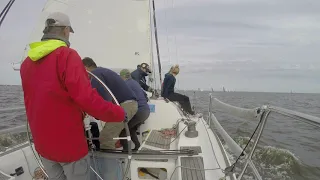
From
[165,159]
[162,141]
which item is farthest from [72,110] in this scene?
[162,141]

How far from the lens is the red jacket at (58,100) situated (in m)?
1.46

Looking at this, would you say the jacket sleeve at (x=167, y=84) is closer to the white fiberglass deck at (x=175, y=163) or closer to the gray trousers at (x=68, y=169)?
the white fiberglass deck at (x=175, y=163)

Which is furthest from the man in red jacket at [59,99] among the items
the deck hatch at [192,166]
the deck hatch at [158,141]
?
the deck hatch at [158,141]

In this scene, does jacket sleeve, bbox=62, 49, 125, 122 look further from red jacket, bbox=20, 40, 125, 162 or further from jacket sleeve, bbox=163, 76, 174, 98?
jacket sleeve, bbox=163, 76, 174, 98

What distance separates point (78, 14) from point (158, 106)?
3410 millimetres

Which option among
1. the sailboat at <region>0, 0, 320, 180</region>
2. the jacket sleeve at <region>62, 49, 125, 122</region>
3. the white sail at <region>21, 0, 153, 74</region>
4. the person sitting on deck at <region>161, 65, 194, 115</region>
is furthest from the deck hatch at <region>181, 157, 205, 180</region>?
the white sail at <region>21, 0, 153, 74</region>

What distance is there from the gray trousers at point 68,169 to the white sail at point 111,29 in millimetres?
4981

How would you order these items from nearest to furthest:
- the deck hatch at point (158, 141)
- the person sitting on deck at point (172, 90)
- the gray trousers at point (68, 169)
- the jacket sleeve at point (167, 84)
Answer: the gray trousers at point (68, 169) < the deck hatch at point (158, 141) < the person sitting on deck at point (172, 90) < the jacket sleeve at point (167, 84)

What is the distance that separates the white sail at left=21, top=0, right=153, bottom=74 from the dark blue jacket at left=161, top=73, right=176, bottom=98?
840 mm

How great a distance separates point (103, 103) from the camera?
154cm

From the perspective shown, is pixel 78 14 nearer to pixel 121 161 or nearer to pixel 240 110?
pixel 121 161

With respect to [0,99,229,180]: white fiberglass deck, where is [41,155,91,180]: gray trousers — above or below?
above

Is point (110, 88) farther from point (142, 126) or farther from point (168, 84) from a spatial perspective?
point (168, 84)

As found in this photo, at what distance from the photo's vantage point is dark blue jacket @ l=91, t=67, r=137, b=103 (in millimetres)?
2633
